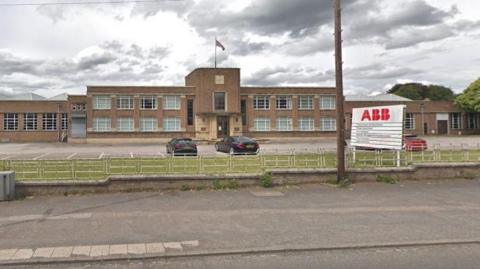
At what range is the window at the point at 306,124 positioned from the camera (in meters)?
58.4

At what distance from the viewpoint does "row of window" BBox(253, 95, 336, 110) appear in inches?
2272

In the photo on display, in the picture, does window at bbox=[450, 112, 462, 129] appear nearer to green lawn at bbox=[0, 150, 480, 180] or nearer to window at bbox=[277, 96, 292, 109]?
window at bbox=[277, 96, 292, 109]

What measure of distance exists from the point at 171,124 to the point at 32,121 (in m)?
20.0

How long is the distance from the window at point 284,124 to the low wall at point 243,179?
4175cm

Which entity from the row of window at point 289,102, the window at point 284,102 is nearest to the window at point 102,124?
the row of window at point 289,102

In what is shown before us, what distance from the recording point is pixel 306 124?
2309 inches

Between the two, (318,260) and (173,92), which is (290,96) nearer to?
(173,92)

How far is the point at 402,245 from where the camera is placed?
23.4ft

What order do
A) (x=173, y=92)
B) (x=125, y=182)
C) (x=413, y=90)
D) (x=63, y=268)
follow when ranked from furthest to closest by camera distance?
1. (x=413, y=90)
2. (x=173, y=92)
3. (x=125, y=182)
4. (x=63, y=268)

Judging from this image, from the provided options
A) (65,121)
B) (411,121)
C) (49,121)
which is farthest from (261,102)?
(49,121)

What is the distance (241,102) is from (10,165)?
1739 inches

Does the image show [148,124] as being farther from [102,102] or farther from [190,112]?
[102,102]

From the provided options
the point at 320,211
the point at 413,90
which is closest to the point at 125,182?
the point at 320,211

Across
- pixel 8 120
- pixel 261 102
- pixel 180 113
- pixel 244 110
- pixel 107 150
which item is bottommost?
pixel 107 150
